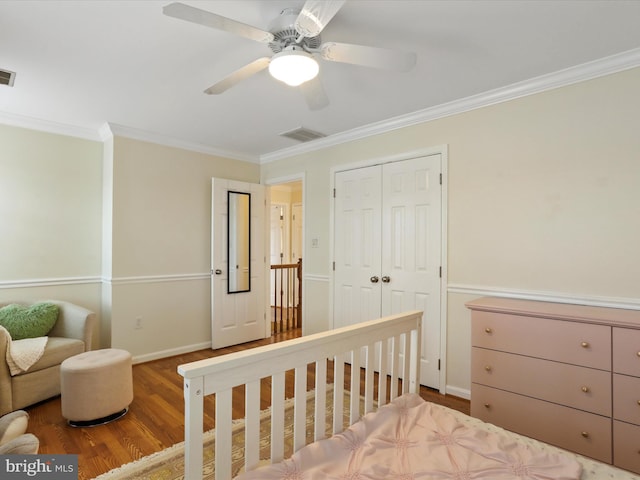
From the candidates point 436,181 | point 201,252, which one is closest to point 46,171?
point 201,252

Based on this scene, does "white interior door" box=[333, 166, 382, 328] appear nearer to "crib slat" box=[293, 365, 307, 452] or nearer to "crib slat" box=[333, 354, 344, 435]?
"crib slat" box=[333, 354, 344, 435]

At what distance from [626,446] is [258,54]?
306 centimetres

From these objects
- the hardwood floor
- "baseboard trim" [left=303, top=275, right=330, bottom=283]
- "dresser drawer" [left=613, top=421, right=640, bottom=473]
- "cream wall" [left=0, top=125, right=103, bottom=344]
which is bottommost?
the hardwood floor

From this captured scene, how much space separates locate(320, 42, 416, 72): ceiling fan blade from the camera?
5.42 feet

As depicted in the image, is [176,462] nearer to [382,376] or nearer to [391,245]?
[382,376]

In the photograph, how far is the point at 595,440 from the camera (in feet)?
6.39

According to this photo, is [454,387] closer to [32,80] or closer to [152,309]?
[152,309]

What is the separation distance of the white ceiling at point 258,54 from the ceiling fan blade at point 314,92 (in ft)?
0.87

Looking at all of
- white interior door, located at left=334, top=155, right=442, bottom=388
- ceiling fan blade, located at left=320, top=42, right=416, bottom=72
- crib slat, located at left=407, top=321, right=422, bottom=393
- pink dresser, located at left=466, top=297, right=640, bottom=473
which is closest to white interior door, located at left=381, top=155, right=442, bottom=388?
white interior door, located at left=334, top=155, right=442, bottom=388

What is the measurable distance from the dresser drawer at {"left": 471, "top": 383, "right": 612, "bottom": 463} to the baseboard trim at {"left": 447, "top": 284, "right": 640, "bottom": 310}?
69 cm

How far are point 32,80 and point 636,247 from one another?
13.9 feet

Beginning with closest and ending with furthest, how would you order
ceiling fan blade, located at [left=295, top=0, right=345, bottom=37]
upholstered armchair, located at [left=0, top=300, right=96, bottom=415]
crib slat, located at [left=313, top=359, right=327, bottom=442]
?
ceiling fan blade, located at [left=295, top=0, right=345, bottom=37]
crib slat, located at [left=313, top=359, right=327, bottom=442]
upholstered armchair, located at [left=0, top=300, right=96, bottom=415]

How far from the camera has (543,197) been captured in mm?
2477

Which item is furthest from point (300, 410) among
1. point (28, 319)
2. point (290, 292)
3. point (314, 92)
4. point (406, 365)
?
point (290, 292)
